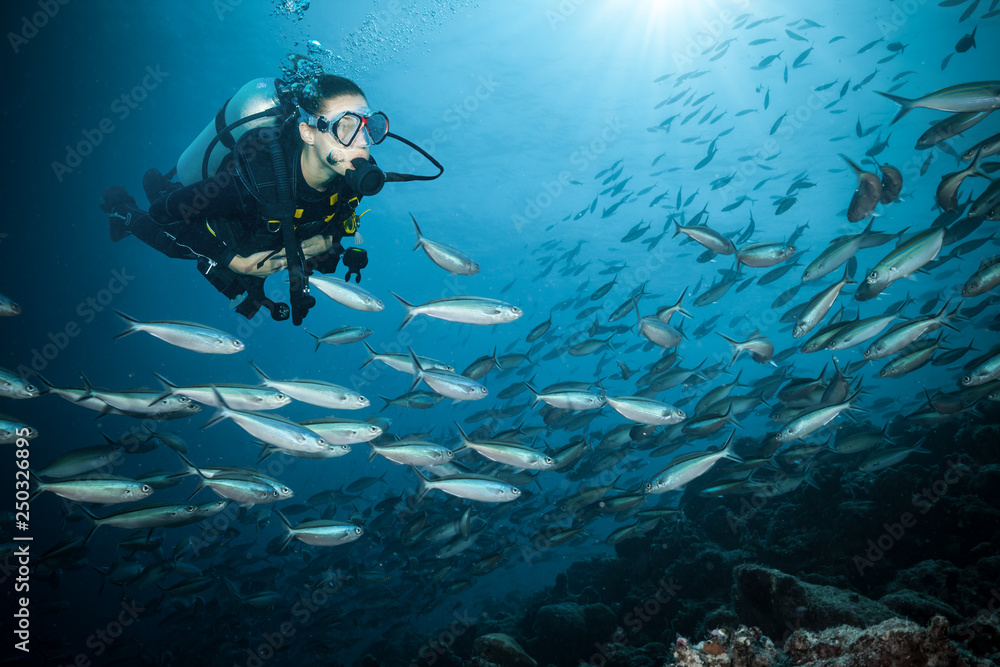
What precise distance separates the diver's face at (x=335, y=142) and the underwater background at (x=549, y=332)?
10.0 feet

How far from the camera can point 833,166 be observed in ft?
89.2

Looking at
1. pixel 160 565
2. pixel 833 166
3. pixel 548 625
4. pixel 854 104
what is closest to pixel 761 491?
pixel 548 625

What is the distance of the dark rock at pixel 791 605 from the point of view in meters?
3.10

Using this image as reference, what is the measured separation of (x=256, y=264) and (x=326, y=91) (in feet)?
7.06

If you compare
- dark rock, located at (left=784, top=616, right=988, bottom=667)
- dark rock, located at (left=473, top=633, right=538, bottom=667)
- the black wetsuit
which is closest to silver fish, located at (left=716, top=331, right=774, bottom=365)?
dark rock, located at (left=784, top=616, right=988, bottom=667)

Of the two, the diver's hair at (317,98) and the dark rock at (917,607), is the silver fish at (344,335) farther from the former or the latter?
the dark rock at (917,607)

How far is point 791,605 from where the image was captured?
3.58m

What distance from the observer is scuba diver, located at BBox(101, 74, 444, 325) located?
13.0 feet

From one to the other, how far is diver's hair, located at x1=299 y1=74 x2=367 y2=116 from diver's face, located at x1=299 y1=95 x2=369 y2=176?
0.17ft

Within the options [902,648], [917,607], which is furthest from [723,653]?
[917,607]

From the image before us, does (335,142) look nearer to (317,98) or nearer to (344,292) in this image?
(317,98)

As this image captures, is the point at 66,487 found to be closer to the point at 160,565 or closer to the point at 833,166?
the point at 160,565

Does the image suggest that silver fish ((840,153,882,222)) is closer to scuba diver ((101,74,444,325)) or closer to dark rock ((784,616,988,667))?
dark rock ((784,616,988,667))

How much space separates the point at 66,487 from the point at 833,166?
124 feet
